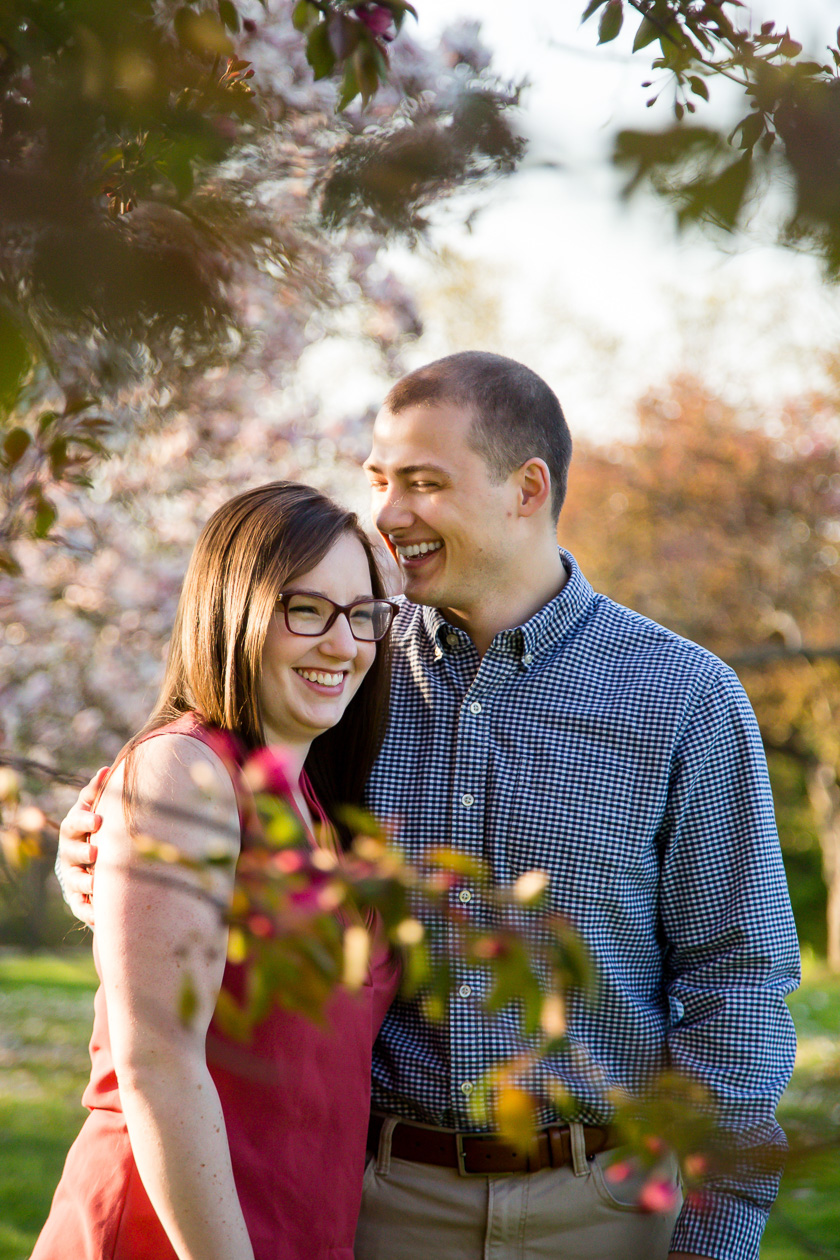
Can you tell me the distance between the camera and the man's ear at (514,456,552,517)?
235 centimetres

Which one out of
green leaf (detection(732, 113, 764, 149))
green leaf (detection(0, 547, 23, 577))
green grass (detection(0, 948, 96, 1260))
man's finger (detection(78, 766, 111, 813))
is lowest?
green grass (detection(0, 948, 96, 1260))

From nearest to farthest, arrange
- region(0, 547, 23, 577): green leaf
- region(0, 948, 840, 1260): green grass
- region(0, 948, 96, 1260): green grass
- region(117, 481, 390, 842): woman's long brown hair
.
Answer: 1. region(0, 948, 840, 1260): green grass
2. region(0, 547, 23, 577): green leaf
3. region(117, 481, 390, 842): woman's long brown hair
4. region(0, 948, 96, 1260): green grass

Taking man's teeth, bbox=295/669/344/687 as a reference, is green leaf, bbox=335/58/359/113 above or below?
above

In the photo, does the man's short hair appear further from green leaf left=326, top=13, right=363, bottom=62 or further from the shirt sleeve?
green leaf left=326, top=13, right=363, bottom=62

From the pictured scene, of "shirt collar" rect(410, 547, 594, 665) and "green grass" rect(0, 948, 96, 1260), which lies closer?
"shirt collar" rect(410, 547, 594, 665)

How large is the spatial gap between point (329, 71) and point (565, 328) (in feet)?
45.5

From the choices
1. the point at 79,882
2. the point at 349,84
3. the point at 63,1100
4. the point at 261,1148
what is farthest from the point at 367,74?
the point at 63,1100

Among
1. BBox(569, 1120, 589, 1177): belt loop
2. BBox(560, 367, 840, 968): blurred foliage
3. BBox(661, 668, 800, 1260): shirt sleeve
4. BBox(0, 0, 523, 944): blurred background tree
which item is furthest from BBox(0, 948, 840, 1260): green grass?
BBox(560, 367, 840, 968): blurred foliage

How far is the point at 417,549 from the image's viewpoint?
2307 millimetres

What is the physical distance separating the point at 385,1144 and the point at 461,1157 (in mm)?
154

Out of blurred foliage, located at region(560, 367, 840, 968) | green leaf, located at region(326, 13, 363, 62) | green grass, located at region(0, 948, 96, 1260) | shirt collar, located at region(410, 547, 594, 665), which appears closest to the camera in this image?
green leaf, located at region(326, 13, 363, 62)

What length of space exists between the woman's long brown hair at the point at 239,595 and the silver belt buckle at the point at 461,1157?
0.83 m

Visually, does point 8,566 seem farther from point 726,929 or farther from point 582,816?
point 726,929

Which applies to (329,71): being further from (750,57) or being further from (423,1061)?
(423,1061)
